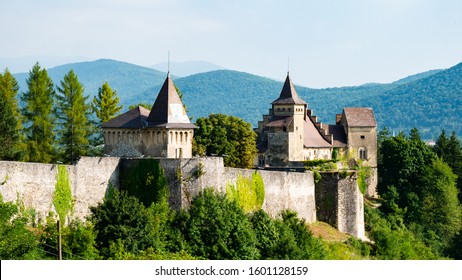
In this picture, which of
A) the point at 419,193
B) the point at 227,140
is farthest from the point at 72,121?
the point at 419,193

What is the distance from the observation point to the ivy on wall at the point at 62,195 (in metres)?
37.3

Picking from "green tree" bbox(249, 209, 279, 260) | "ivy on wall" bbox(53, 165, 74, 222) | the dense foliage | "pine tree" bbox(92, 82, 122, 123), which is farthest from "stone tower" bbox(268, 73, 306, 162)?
"ivy on wall" bbox(53, 165, 74, 222)

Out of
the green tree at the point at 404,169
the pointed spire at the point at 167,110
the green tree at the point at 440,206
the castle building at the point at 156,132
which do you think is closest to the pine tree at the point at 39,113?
the castle building at the point at 156,132

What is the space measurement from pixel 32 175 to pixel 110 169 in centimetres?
465

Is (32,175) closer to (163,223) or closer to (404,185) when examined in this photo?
(163,223)

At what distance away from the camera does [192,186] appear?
41531 mm

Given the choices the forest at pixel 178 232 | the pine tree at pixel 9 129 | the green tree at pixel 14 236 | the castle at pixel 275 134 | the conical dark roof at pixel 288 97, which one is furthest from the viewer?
the conical dark roof at pixel 288 97

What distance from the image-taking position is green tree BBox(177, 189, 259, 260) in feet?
132

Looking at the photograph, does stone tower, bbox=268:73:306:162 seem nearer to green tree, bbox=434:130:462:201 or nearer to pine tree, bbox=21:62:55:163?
green tree, bbox=434:130:462:201

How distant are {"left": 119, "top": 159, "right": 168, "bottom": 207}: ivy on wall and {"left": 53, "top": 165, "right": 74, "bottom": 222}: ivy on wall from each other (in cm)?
307

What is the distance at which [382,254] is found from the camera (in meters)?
51.4

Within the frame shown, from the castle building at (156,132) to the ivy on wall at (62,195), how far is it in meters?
6.30

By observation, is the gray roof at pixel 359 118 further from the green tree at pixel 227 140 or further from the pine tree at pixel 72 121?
the pine tree at pixel 72 121

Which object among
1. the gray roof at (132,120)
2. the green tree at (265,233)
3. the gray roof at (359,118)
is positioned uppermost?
the gray roof at (359,118)
